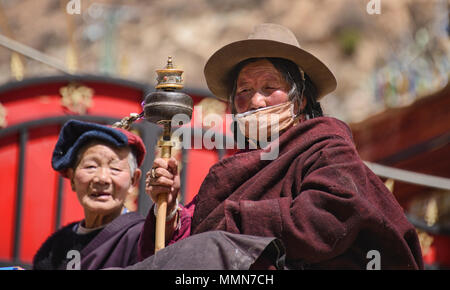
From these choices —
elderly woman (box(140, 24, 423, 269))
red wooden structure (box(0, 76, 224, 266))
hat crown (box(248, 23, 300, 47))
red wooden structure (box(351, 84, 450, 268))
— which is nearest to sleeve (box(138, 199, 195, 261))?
elderly woman (box(140, 24, 423, 269))

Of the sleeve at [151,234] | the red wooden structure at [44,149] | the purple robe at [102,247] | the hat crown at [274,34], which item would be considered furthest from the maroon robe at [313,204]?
the red wooden structure at [44,149]

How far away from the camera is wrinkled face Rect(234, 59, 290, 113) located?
3090 millimetres

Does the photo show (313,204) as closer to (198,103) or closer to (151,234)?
(151,234)

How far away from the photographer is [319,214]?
2570 millimetres

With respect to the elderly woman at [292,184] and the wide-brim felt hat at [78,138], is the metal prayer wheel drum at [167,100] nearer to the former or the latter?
the elderly woman at [292,184]

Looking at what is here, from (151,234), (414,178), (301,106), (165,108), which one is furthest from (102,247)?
(414,178)

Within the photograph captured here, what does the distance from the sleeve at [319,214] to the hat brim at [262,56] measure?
24.3 inches

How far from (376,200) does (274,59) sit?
0.77m

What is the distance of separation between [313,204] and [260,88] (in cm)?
71

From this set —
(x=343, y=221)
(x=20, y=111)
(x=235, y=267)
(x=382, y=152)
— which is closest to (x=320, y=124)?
(x=343, y=221)

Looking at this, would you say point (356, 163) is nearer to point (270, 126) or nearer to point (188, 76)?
point (270, 126)

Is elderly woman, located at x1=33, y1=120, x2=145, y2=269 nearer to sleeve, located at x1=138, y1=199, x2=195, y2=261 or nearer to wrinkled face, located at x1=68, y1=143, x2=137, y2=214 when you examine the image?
wrinkled face, located at x1=68, y1=143, x2=137, y2=214

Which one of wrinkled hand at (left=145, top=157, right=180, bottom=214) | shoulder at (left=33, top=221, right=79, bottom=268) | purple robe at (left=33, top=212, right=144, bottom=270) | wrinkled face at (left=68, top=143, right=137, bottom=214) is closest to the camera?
wrinkled hand at (left=145, top=157, right=180, bottom=214)

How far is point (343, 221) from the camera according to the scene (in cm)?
260
